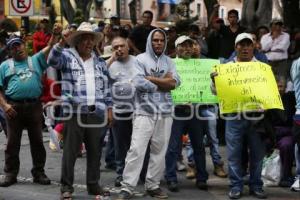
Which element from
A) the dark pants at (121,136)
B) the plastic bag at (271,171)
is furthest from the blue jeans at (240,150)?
the dark pants at (121,136)

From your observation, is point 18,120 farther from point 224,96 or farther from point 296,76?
point 296,76

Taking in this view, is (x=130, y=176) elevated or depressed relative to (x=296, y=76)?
depressed

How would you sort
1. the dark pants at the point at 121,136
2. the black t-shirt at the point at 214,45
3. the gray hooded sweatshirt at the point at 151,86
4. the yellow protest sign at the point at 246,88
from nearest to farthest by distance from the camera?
the gray hooded sweatshirt at the point at 151,86 → the yellow protest sign at the point at 246,88 → the dark pants at the point at 121,136 → the black t-shirt at the point at 214,45

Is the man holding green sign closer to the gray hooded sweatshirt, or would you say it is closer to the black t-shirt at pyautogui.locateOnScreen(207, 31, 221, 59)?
the gray hooded sweatshirt

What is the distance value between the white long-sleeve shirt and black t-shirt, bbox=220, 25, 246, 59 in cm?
132

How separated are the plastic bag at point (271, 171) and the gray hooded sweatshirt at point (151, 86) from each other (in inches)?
66.1

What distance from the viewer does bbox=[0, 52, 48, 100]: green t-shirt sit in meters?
7.77

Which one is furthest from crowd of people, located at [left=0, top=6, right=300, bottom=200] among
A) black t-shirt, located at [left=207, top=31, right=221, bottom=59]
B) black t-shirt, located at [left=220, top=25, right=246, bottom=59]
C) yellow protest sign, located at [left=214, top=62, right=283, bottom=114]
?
black t-shirt, located at [left=207, top=31, right=221, bottom=59]

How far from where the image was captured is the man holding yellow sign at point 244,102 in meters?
7.34

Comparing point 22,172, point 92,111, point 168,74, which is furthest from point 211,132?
point 22,172

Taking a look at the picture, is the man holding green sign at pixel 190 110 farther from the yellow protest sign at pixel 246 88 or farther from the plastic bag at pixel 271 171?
the plastic bag at pixel 271 171

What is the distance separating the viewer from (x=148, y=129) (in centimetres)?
723

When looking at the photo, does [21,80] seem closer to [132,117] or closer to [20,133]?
[20,133]

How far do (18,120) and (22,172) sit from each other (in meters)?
1.21
